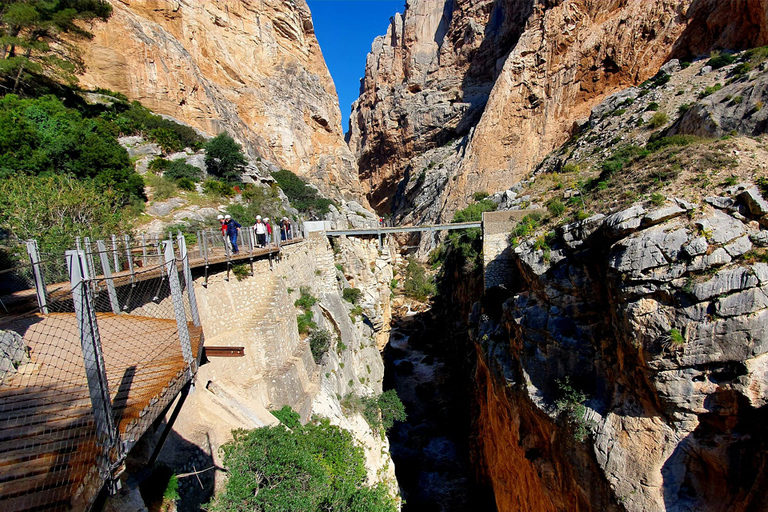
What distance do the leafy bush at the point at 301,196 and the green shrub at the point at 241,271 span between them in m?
16.4

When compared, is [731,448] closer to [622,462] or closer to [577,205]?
[622,462]

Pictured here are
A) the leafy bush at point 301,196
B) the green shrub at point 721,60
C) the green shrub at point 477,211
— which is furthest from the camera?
the leafy bush at point 301,196

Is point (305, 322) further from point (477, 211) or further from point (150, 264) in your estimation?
point (477, 211)

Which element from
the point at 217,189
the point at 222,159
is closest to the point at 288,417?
the point at 217,189

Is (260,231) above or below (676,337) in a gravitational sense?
above

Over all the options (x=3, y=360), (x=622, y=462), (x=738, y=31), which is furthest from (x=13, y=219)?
(x=738, y=31)

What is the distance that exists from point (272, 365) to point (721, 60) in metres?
29.7

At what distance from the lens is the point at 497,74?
127ft

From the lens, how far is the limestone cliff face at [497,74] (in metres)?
24.6

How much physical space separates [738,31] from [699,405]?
2633 cm

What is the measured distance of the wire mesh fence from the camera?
1955mm

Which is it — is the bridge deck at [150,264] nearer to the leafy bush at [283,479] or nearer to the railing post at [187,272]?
the railing post at [187,272]

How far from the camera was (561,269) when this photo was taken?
400 inches

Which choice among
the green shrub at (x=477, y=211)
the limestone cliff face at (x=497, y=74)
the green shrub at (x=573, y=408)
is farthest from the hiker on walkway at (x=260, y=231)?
the limestone cliff face at (x=497, y=74)
